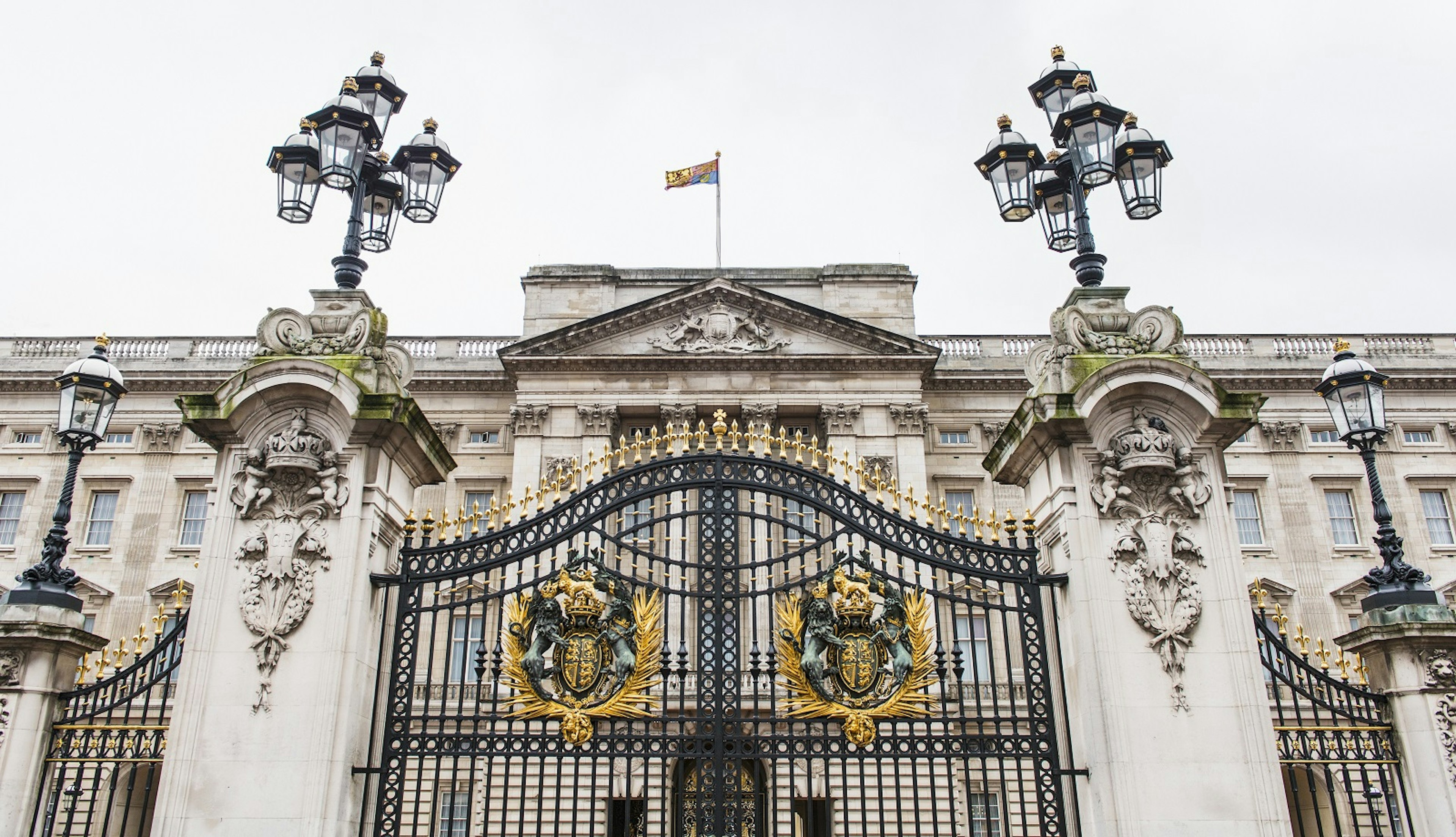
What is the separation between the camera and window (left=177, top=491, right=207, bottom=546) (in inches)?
1330

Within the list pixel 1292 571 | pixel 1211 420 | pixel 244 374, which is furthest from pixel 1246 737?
pixel 1292 571

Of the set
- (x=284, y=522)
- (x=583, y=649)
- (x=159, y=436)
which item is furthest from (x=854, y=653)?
(x=159, y=436)

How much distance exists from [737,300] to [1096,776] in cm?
2709

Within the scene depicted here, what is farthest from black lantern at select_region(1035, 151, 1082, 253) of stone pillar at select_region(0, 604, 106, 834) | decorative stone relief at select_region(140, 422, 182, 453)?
decorative stone relief at select_region(140, 422, 182, 453)

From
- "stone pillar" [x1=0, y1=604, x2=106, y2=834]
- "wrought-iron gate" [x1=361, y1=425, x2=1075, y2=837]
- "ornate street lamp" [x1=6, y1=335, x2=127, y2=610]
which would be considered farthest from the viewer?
"ornate street lamp" [x1=6, y1=335, x2=127, y2=610]

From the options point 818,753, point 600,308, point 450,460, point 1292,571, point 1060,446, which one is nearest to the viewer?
point 818,753

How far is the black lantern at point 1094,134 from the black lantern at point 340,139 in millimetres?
6713

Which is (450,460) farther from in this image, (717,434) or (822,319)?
(822,319)

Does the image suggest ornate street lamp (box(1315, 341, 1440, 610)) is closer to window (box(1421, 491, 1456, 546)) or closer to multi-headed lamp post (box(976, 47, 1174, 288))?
multi-headed lamp post (box(976, 47, 1174, 288))

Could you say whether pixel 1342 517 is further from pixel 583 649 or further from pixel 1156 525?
pixel 583 649

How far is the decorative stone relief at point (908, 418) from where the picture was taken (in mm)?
33188

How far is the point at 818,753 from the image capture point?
8.42m

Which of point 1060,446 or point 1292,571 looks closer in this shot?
point 1060,446

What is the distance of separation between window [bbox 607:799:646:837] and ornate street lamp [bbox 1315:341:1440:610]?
637 cm
